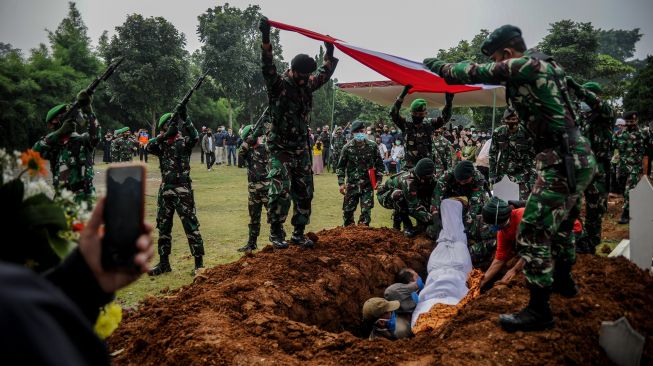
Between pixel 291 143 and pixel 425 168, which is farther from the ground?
pixel 291 143

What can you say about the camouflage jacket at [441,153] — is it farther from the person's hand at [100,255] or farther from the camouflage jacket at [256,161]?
the person's hand at [100,255]

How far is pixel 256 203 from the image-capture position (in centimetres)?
777

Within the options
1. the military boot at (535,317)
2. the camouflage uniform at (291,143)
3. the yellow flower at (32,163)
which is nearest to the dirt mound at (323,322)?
the military boot at (535,317)

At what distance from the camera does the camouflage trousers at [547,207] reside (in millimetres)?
3168

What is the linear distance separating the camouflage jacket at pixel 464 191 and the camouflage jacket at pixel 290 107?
→ 2302 millimetres

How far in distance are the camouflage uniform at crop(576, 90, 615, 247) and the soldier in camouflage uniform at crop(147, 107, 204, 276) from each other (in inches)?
202

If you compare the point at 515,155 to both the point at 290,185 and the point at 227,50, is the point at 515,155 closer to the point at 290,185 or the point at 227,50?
the point at 290,185

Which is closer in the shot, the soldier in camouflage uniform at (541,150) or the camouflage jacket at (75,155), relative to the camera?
the soldier in camouflage uniform at (541,150)

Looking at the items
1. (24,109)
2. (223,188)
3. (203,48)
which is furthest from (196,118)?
(223,188)

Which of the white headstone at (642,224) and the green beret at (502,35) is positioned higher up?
the green beret at (502,35)

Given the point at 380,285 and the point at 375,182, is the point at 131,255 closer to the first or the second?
the point at 380,285

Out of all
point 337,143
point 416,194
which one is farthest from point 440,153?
point 337,143

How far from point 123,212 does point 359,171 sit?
7.33m

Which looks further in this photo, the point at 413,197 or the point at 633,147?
the point at 633,147
